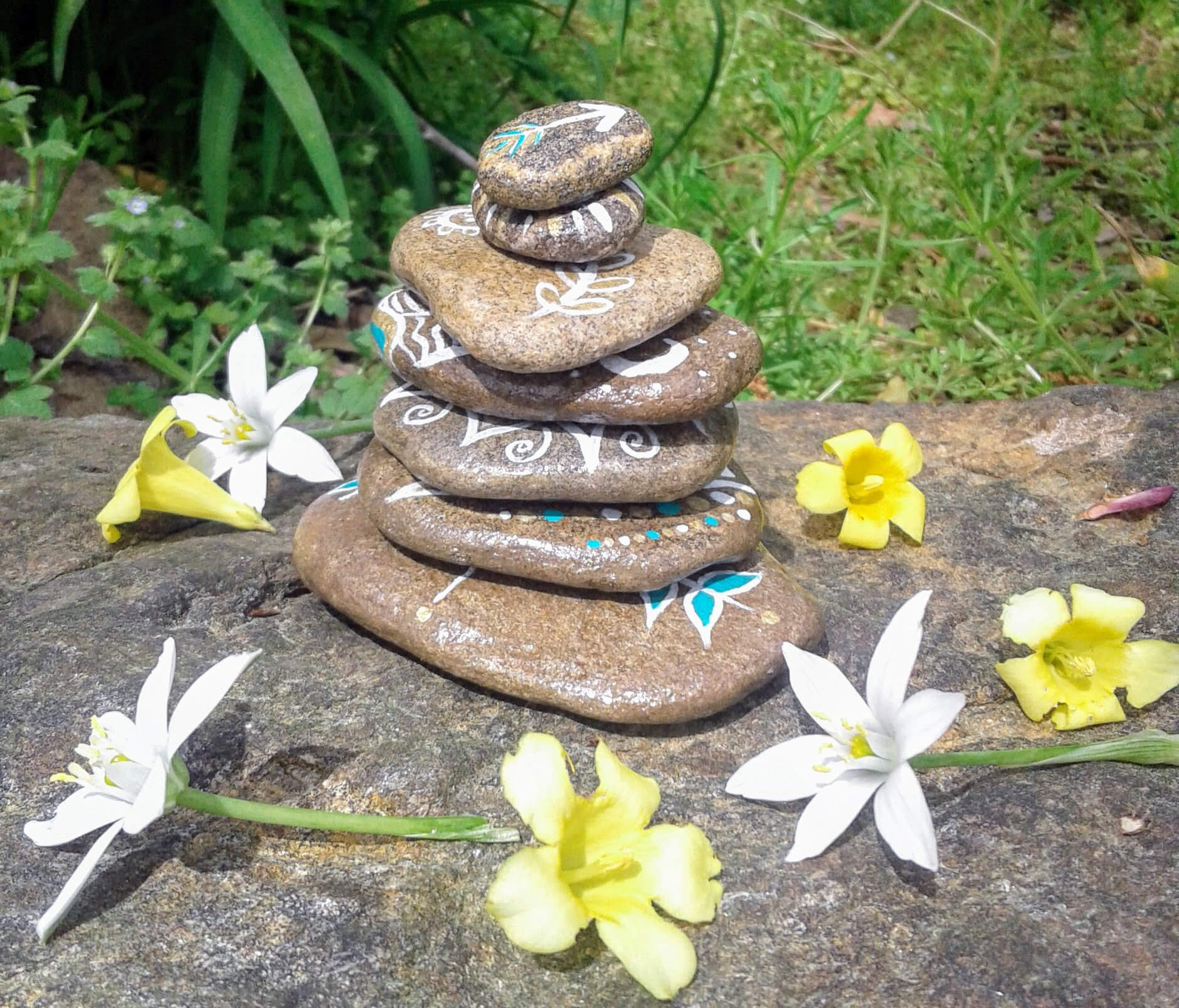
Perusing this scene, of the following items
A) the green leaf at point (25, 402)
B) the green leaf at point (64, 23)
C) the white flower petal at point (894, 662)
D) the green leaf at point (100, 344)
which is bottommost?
the green leaf at point (25, 402)

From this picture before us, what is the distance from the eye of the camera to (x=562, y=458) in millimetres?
2039

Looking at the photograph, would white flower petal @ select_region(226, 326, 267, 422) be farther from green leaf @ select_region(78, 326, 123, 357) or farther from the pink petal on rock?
the pink petal on rock

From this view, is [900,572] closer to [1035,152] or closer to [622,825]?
[622,825]

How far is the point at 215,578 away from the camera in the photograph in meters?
2.34

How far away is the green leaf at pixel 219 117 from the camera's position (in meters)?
3.52

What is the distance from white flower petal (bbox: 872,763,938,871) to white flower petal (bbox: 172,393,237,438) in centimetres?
163

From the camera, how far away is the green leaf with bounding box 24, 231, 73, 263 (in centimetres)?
301

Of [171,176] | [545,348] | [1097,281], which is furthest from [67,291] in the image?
[1097,281]

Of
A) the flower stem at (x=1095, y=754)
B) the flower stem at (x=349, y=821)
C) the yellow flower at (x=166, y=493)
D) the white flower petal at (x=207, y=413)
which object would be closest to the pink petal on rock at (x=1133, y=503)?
the flower stem at (x=1095, y=754)

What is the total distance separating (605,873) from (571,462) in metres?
0.76

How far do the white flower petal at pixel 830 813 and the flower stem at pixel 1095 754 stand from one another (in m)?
0.09

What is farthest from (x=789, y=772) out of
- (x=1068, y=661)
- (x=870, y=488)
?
(x=870, y=488)

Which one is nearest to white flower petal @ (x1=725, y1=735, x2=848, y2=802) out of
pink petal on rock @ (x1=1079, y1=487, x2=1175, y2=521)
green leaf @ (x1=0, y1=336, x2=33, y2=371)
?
pink petal on rock @ (x1=1079, y1=487, x2=1175, y2=521)

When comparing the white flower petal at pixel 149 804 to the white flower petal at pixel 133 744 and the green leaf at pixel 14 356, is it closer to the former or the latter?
the white flower petal at pixel 133 744
